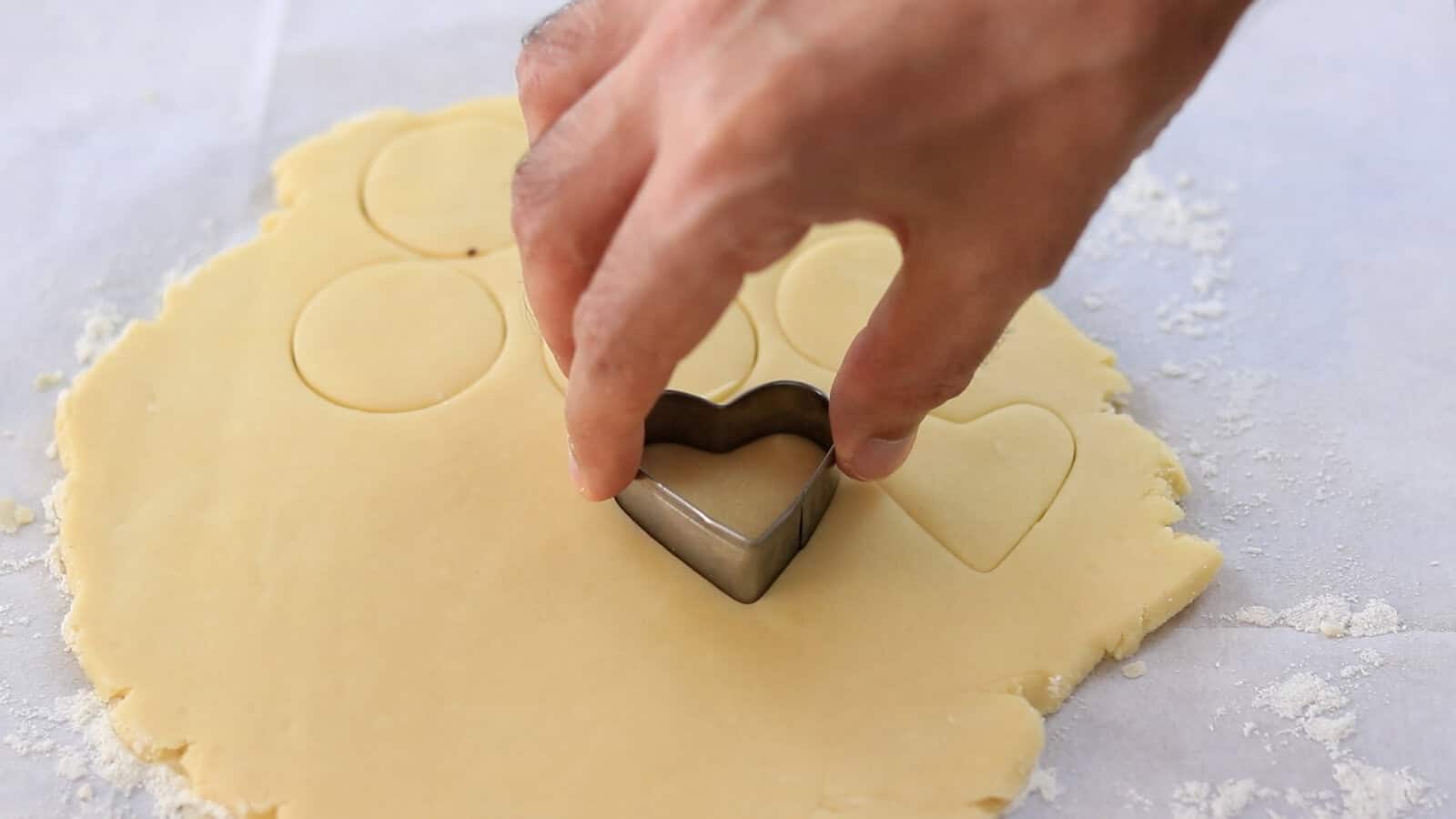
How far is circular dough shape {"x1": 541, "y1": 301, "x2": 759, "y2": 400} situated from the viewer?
Answer: 148 cm

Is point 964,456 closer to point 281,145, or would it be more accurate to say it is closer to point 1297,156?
point 1297,156

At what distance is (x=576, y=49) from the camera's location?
3.65 feet

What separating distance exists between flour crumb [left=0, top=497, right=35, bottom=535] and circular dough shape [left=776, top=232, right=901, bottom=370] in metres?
0.96

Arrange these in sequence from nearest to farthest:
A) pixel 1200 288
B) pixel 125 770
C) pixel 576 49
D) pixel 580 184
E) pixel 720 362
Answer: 1. pixel 580 184
2. pixel 576 49
3. pixel 125 770
4. pixel 720 362
5. pixel 1200 288

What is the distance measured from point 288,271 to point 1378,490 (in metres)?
1.45

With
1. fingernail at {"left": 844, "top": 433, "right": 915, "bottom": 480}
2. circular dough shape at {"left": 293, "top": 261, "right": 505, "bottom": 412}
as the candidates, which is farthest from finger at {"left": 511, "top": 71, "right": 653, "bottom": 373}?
circular dough shape at {"left": 293, "top": 261, "right": 505, "bottom": 412}

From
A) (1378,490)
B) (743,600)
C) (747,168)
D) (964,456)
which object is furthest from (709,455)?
(1378,490)

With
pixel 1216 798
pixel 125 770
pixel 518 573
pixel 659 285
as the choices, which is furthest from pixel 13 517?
pixel 1216 798

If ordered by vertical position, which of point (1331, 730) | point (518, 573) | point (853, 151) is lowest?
point (518, 573)

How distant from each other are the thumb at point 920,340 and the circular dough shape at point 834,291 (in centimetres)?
36

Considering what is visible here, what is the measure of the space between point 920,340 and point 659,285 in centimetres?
25

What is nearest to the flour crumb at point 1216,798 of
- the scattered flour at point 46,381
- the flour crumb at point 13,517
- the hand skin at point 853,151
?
the hand skin at point 853,151

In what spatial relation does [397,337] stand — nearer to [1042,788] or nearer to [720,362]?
[720,362]

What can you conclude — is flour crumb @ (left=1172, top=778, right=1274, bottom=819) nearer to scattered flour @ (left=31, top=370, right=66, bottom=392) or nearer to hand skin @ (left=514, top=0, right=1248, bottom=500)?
hand skin @ (left=514, top=0, right=1248, bottom=500)
